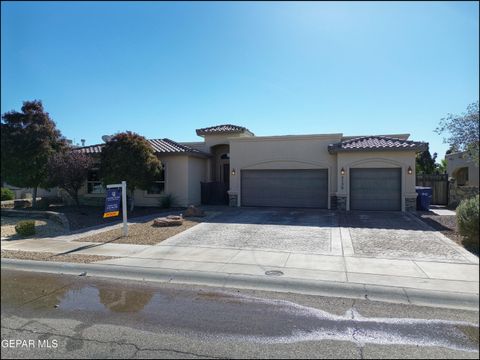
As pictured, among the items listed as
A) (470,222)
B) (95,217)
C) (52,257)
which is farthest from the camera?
(95,217)

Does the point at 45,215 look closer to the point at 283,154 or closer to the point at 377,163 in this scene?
the point at 283,154

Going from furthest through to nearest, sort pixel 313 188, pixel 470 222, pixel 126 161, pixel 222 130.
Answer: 1. pixel 222 130
2. pixel 313 188
3. pixel 126 161
4. pixel 470 222

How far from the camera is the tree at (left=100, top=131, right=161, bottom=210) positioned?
51.5ft

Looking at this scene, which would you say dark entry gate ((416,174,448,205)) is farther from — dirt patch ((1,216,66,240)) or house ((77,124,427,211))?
dirt patch ((1,216,66,240))

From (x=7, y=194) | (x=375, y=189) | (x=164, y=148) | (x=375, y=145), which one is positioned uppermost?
(x=164, y=148)

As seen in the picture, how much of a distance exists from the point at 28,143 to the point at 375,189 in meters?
16.4

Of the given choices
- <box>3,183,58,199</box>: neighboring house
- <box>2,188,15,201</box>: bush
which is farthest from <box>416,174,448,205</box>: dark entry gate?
<box>2,188,15,201</box>: bush

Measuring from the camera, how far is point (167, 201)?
62.6ft

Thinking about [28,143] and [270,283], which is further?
[28,143]

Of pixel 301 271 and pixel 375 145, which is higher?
pixel 375 145

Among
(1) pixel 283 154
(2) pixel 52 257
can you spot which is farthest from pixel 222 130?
(2) pixel 52 257

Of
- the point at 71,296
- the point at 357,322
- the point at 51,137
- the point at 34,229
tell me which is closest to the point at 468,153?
the point at 357,322

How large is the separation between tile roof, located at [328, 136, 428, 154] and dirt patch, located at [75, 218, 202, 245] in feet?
27.7

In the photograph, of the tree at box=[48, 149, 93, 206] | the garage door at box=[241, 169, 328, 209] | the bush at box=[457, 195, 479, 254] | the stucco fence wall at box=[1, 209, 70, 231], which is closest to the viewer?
the bush at box=[457, 195, 479, 254]
